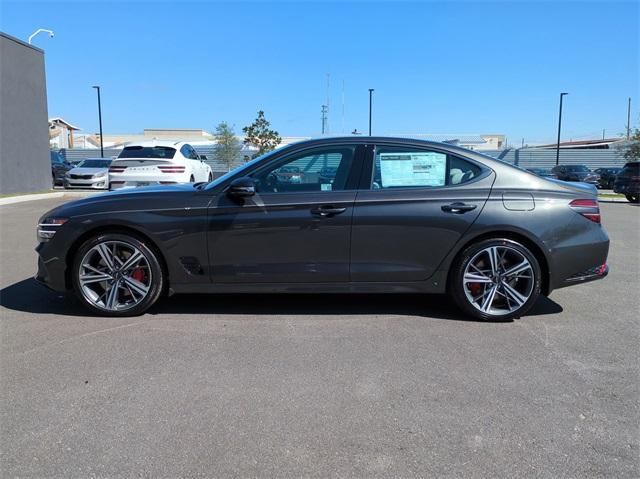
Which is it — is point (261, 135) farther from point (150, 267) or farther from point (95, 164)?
point (150, 267)

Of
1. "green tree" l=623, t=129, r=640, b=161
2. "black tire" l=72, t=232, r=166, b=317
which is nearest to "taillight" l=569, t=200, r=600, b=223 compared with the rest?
"black tire" l=72, t=232, r=166, b=317

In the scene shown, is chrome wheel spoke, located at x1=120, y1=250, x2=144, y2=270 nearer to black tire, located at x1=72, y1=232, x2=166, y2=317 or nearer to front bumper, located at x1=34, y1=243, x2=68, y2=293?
black tire, located at x1=72, y1=232, x2=166, y2=317

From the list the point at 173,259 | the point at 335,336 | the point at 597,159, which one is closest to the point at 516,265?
the point at 335,336

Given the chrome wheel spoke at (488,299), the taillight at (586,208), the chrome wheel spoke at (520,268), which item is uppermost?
the taillight at (586,208)

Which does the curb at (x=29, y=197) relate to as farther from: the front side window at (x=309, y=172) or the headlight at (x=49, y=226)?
the front side window at (x=309, y=172)

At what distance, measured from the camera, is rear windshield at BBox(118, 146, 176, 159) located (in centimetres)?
1252

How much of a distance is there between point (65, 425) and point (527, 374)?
2.91m

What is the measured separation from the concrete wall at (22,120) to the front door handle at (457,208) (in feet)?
56.4

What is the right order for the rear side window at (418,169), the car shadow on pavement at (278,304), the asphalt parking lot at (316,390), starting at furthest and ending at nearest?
the car shadow on pavement at (278,304)
the rear side window at (418,169)
the asphalt parking lot at (316,390)

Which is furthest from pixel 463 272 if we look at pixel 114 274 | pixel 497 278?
pixel 114 274

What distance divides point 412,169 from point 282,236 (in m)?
1.33

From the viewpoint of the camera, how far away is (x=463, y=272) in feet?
15.0

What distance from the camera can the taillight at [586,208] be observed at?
4625mm

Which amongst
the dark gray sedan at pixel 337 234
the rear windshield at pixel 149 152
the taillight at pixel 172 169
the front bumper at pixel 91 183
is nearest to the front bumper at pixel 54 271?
the dark gray sedan at pixel 337 234
